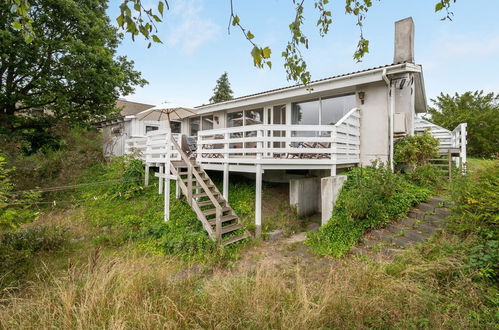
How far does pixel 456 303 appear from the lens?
2.98 meters

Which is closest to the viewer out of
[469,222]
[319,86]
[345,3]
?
[345,3]

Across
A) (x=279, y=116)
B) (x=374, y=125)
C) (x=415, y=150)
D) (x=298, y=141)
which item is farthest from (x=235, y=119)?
(x=415, y=150)

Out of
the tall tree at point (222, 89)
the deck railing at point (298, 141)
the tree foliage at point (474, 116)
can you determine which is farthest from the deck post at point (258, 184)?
the tall tree at point (222, 89)

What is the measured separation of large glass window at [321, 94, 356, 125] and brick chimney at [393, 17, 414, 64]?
6.99 feet

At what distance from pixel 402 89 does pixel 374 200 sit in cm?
446

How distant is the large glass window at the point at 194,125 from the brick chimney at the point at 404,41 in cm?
1009

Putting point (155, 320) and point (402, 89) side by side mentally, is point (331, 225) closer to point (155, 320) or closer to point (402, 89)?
point (155, 320)

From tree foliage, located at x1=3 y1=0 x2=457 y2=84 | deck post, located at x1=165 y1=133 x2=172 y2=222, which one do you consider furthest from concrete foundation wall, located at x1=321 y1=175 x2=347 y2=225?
deck post, located at x1=165 y1=133 x2=172 y2=222

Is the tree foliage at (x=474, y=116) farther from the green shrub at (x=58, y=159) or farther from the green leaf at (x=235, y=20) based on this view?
the green shrub at (x=58, y=159)

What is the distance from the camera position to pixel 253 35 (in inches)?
74.7

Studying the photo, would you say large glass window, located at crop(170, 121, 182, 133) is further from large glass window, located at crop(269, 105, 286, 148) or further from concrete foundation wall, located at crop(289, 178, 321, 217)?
concrete foundation wall, located at crop(289, 178, 321, 217)

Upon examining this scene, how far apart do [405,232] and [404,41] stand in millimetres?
6964

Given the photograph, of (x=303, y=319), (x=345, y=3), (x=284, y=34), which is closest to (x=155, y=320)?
(x=303, y=319)

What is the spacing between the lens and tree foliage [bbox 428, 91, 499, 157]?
2123 centimetres
